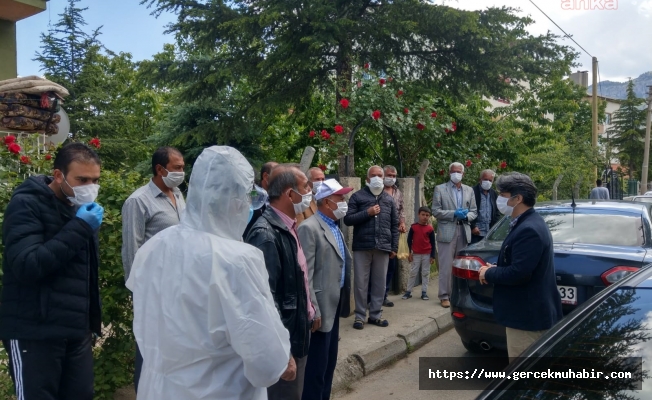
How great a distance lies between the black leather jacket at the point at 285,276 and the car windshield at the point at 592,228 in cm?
322

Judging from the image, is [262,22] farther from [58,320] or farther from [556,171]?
[556,171]

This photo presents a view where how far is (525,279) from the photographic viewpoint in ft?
12.0

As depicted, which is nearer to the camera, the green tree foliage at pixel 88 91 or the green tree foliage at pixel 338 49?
the green tree foliage at pixel 338 49

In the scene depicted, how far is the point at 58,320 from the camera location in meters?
2.93

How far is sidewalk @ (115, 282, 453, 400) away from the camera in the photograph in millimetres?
5316

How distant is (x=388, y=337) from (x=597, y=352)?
4071mm

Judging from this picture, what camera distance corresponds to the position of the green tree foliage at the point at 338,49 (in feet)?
27.4

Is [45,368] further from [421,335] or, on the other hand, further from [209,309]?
[421,335]

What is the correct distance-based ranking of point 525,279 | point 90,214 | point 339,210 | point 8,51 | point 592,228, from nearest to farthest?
point 90,214 → point 525,279 → point 339,210 → point 592,228 → point 8,51

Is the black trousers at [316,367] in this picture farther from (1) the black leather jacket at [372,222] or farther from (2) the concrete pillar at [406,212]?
(2) the concrete pillar at [406,212]

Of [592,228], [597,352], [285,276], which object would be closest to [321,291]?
[285,276]

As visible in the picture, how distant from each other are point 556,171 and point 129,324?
47.7 ft

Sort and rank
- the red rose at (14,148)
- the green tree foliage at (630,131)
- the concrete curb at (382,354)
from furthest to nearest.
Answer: the green tree foliage at (630,131) → the concrete curb at (382,354) → the red rose at (14,148)

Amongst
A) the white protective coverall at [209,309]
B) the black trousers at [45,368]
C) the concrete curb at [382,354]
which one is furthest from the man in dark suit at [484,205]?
the white protective coverall at [209,309]
